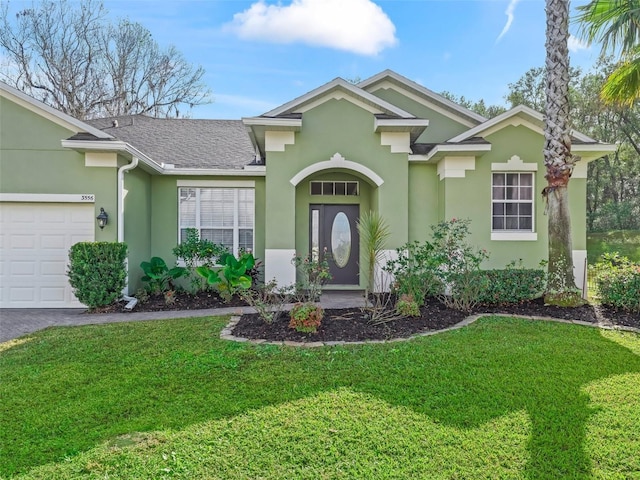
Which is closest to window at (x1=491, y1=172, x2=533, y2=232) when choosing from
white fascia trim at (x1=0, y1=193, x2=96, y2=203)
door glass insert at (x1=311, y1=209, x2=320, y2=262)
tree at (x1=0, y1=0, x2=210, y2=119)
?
door glass insert at (x1=311, y1=209, x2=320, y2=262)

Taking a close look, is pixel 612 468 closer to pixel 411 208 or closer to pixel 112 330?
pixel 112 330

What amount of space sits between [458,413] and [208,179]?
964 cm

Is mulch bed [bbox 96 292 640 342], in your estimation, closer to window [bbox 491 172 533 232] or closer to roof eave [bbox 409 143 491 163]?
window [bbox 491 172 533 232]

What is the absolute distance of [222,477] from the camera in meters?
2.98

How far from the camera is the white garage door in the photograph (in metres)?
9.54

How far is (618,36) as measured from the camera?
844cm

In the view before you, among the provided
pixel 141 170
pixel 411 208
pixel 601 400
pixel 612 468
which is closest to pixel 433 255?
pixel 411 208

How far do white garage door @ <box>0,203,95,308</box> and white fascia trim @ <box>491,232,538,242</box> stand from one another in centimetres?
1074

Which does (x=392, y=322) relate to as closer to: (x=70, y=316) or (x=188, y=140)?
(x=70, y=316)

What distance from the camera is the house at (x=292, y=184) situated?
9484 mm

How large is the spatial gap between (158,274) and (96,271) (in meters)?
1.63

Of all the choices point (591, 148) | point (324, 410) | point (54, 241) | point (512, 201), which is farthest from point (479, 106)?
point (324, 410)

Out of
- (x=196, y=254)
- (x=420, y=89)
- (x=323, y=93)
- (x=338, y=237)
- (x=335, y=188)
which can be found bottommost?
(x=196, y=254)

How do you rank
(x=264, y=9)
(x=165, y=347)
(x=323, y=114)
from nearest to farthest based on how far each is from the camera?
1. (x=165, y=347)
2. (x=323, y=114)
3. (x=264, y=9)
